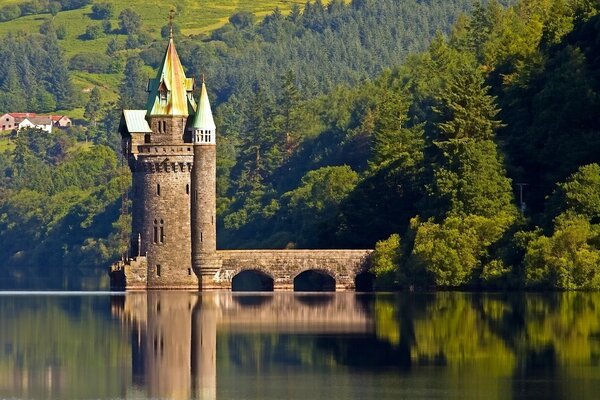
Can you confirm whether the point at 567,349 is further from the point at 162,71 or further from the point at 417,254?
the point at 162,71

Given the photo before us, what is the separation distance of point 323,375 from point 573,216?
48004 mm

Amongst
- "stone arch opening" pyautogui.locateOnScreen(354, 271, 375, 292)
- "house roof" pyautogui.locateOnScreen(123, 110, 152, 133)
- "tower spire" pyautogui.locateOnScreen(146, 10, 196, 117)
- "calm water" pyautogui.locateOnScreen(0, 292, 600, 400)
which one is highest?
"tower spire" pyautogui.locateOnScreen(146, 10, 196, 117)

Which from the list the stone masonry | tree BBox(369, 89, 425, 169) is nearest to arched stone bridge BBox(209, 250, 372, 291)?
the stone masonry

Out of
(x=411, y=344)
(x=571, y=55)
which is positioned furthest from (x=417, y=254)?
(x=411, y=344)

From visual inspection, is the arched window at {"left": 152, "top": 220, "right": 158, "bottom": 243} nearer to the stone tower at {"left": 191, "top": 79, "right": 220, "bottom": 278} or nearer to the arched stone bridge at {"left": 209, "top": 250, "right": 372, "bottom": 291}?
the stone tower at {"left": 191, "top": 79, "right": 220, "bottom": 278}

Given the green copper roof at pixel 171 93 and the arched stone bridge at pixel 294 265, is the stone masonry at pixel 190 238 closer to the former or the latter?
the arched stone bridge at pixel 294 265

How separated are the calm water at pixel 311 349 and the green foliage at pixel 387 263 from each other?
1056 centimetres

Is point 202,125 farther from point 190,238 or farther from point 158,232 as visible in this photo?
point 158,232

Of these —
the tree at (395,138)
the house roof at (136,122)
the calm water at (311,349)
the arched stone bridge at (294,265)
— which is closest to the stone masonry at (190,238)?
the arched stone bridge at (294,265)

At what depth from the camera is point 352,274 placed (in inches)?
4872

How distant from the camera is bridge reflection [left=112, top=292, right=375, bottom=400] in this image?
68.2 metres

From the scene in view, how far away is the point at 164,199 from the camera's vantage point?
123875 mm

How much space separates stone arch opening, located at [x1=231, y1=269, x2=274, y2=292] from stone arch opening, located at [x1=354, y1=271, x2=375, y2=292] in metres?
5.22

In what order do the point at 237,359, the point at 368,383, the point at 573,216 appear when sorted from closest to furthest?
the point at 368,383, the point at 237,359, the point at 573,216
